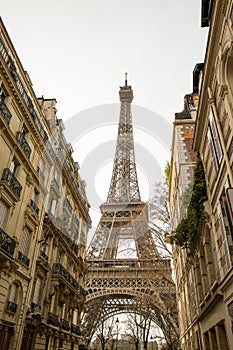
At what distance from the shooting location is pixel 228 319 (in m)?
9.79

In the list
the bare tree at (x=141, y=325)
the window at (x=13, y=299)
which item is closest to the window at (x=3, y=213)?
the window at (x=13, y=299)

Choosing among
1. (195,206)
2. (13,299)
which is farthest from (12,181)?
(195,206)

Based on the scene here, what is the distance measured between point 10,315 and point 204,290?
939 cm

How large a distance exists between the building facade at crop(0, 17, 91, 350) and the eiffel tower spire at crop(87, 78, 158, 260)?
16245 mm

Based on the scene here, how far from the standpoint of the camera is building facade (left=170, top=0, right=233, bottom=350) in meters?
9.20

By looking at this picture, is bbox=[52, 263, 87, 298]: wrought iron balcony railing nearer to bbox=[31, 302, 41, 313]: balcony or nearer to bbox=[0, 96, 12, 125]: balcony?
bbox=[31, 302, 41, 313]: balcony

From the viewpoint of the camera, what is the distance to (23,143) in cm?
1639

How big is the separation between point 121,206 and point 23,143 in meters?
40.5

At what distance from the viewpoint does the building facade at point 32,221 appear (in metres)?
13.9

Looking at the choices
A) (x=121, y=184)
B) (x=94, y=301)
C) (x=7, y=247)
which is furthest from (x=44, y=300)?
(x=121, y=184)

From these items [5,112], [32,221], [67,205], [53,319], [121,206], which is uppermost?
[121,206]

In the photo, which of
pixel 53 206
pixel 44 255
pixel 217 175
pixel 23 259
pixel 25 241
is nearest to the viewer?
pixel 217 175

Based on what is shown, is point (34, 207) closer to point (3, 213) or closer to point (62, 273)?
point (3, 213)

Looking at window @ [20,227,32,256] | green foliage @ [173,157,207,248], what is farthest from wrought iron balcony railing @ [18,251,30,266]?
green foliage @ [173,157,207,248]
